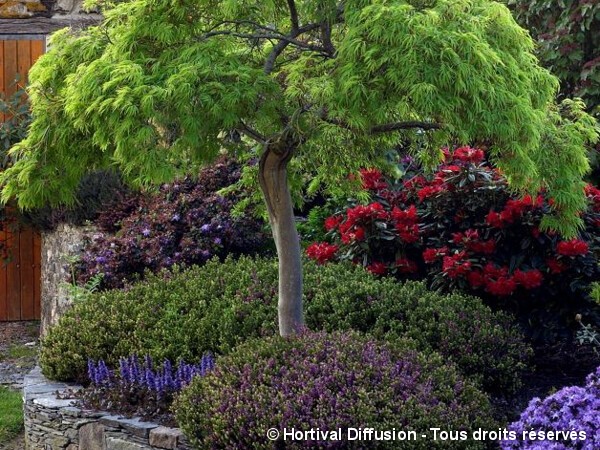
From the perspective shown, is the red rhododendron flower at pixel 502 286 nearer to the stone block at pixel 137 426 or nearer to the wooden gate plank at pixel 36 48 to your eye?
the stone block at pixel 137 426

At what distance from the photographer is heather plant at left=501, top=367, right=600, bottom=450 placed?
420cm

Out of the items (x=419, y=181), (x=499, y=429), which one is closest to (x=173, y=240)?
(x=419, y=181)

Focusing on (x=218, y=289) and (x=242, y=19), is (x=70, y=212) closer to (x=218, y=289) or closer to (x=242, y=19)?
(x=218, y=289)

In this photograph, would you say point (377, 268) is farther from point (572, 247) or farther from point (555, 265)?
point (572, 247)

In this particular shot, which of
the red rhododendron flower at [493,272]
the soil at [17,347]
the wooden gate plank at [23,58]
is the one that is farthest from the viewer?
the wooden gate plank at [23,58]

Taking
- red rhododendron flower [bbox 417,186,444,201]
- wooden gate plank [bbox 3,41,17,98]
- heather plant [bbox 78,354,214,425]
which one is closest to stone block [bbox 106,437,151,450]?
heather plant [bbox 78,354,214,425]

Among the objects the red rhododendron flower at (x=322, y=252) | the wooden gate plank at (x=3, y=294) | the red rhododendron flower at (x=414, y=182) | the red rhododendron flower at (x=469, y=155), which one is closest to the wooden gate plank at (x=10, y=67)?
the wooden gate plank at (x=3, y=294)

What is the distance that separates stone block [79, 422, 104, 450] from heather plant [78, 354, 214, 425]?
13 centimetres

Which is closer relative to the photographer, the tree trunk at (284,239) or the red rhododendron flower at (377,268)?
the tree trunk at (284,239)

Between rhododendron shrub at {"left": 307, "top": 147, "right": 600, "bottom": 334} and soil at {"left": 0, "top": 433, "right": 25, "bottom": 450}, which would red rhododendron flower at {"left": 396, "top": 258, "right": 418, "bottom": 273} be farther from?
soil at {"left": 0, "top": 433, "right": 25, "bottom": 450}

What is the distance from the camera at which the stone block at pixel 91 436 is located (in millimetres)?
5574

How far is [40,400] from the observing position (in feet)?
19.4

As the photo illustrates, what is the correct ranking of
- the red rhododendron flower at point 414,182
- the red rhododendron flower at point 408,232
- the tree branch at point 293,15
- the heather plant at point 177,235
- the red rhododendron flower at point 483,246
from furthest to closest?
the heather plant at point 177,235, the red rhododendron flower at point 414,182, the red rhododendron flower at point 408,232, the red rhododendron flower at point 483,246, the tree branch at point 293,15

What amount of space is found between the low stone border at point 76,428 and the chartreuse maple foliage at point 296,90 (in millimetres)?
1300
